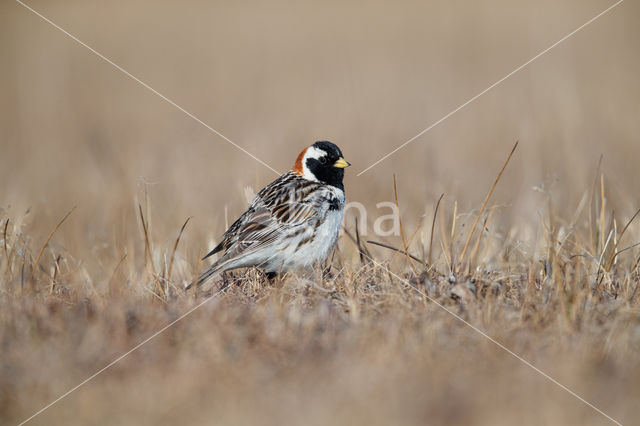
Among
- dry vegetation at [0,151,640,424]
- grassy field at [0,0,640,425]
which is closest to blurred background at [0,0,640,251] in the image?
grassy field at [0,0,640,425]

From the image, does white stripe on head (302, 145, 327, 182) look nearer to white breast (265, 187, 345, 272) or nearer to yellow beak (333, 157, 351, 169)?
yellow beak (333, 157, 351, 169)

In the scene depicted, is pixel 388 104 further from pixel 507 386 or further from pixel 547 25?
pixel 507 386

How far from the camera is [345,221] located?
8.96 metres

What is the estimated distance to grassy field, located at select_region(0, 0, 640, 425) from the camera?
404cm

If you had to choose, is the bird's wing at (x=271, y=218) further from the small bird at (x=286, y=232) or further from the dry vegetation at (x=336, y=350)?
the dry vegetation at (x=336, y=350)

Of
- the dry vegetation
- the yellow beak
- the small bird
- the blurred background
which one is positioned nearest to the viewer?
the dry vegetation

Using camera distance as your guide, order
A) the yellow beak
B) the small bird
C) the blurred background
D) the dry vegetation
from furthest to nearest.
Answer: the blurred background
the yellow beak
the small bird
the dry vegetation

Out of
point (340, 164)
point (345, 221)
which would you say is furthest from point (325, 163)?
point (345, 221)

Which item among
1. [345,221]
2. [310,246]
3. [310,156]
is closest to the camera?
[310,246]

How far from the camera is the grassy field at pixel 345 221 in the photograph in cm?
404

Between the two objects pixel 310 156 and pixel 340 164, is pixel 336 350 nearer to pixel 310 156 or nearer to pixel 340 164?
pixel 340 164

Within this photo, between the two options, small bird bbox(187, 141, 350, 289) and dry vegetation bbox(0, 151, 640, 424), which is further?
small bird bbox(187, 141, 350, 289)

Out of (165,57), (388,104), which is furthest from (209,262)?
(165,57)

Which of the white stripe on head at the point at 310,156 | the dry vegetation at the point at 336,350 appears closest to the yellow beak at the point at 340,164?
the white stripe on head at the point at 310,156
